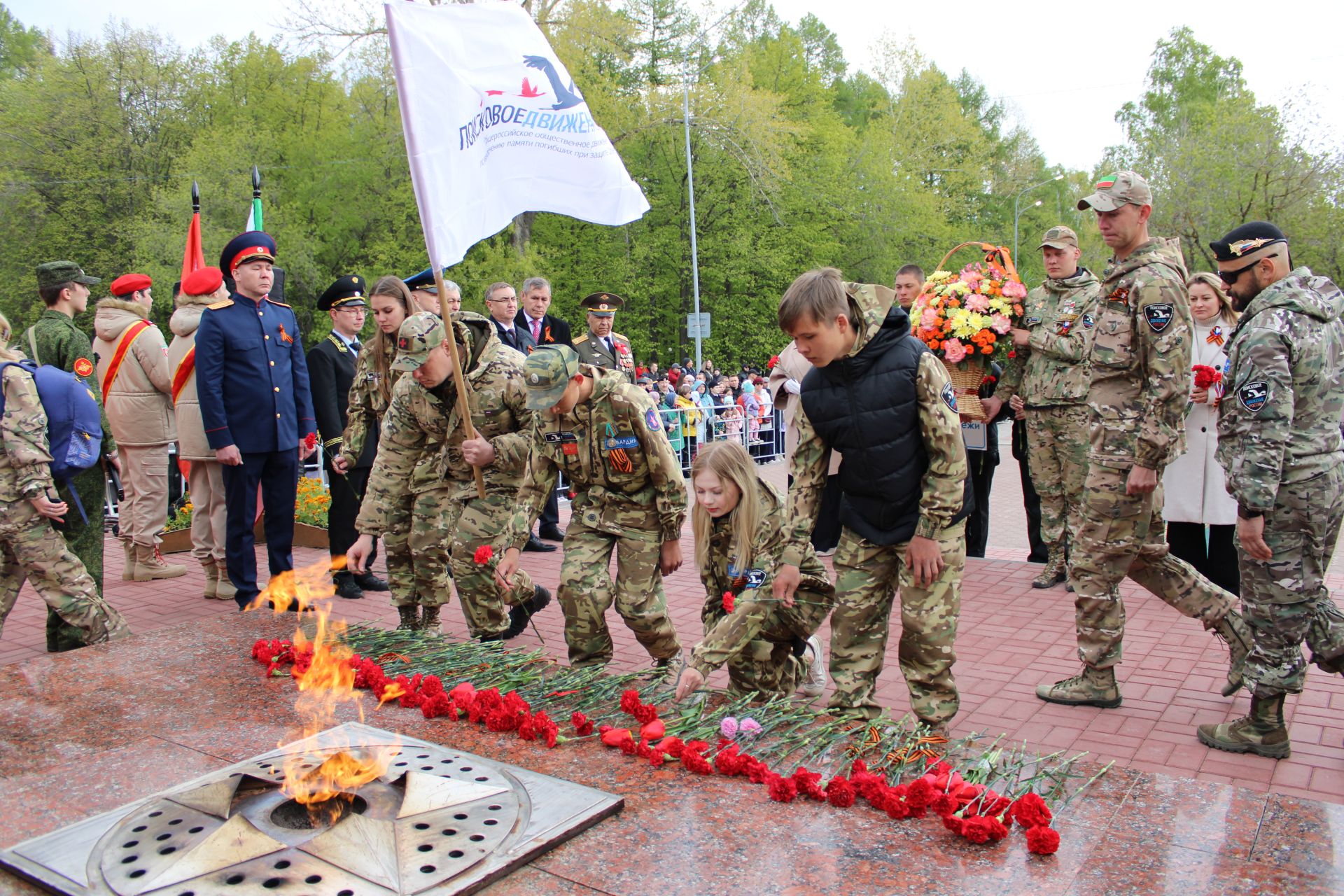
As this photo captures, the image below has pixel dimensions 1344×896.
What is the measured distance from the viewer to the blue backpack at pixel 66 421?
5242 millimetres

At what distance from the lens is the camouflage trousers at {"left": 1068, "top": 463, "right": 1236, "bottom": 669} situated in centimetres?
431

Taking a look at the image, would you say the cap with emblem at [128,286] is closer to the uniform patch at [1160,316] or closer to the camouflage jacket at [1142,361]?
the camouflage jacket at [1142,361]

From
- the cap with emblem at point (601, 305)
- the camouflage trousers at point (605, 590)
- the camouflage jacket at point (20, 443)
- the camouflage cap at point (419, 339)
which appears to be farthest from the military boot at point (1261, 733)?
the cap with emblem at point (601, 305)

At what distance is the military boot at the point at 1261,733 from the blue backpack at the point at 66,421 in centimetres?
564

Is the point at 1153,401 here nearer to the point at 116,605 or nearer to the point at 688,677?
the point at 688,677

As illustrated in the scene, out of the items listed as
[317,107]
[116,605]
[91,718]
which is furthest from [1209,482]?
[317,107]

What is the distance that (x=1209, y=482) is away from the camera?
18.6 feet

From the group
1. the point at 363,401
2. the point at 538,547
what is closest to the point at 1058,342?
the point at 363,401

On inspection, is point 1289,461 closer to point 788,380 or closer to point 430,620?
point 788,380

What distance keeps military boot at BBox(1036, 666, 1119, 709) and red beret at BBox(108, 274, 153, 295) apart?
749 centimetres

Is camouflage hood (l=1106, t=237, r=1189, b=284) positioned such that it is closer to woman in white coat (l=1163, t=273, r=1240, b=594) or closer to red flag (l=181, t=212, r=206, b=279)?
woman in white coat (l=1163, t=273, r=1240, b=594)

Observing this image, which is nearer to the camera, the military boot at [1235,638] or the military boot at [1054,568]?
the military boot at [1235,638]

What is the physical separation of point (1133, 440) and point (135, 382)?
727 centimetres

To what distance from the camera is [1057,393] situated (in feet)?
20.3
